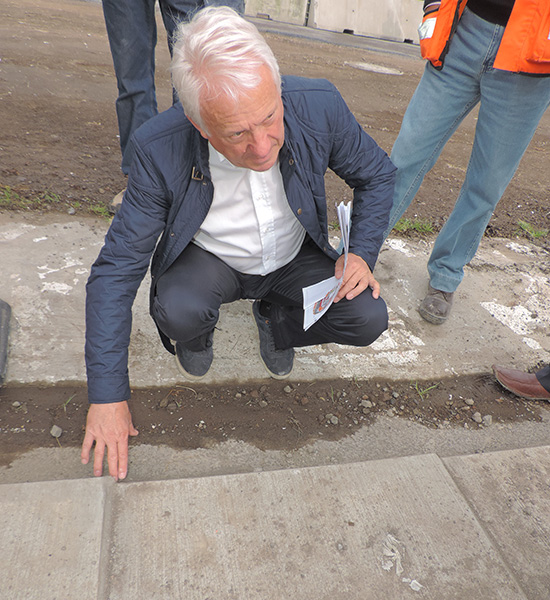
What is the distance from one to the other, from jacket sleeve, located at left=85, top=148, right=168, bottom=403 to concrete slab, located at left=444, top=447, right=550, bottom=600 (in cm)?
124

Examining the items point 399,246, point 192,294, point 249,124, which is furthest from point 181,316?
point 399,246

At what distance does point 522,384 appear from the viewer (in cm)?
221

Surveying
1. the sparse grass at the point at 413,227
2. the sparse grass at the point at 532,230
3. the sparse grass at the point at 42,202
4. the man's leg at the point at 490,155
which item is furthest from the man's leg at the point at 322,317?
the sparse grass at the point at 532,230

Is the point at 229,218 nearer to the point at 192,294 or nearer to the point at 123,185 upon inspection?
the point at 192,294

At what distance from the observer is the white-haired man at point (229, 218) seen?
1354 millimetres

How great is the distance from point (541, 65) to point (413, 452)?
1682mm

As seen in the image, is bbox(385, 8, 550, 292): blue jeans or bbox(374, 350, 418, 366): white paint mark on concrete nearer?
bbox(385, 8, 550, 292): blue jeans

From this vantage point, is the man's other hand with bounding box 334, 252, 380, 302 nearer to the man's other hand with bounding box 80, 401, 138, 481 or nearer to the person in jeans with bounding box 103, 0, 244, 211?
the man's other hand with bounding box 80, 401, 138, 481

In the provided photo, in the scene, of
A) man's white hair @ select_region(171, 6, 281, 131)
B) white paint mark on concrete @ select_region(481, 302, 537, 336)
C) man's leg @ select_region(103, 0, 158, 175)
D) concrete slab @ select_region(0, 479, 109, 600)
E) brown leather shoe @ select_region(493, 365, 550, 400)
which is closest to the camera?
concrete slab @ select_region(0, 479, 109, 600)

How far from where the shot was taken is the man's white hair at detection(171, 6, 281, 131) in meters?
1.29

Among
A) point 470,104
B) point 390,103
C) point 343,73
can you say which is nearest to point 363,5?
point 343,73

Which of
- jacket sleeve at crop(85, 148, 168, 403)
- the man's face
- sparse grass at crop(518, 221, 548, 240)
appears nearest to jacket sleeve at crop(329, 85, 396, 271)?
the man's face

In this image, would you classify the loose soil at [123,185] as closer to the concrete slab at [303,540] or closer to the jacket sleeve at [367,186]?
the concrete slab at [303,540]

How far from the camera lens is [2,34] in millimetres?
6504
